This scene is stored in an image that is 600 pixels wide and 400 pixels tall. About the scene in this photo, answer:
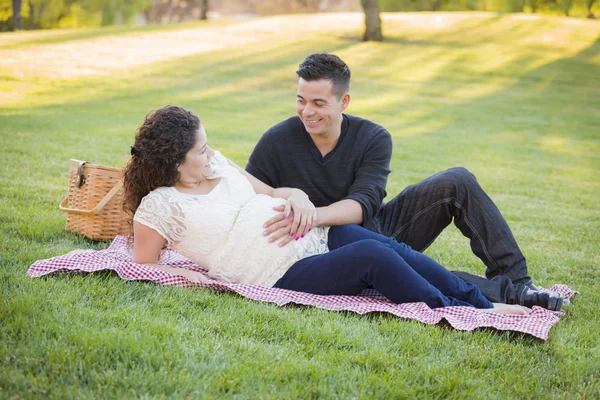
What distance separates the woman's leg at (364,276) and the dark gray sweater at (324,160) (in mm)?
732

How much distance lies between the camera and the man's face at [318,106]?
397 cm

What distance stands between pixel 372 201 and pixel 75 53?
16.0 meters

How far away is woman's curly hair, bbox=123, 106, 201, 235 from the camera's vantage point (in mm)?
3418

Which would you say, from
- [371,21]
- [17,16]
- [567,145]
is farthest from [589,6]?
[17,16]

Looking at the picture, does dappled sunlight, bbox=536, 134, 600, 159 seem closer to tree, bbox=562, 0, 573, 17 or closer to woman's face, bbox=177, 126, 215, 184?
woman's face, bbox=177, 126, 215, 184

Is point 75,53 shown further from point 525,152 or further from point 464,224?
point 464,224

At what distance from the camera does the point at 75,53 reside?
59.3 feet

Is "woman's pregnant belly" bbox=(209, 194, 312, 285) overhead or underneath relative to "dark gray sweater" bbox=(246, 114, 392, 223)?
underneath

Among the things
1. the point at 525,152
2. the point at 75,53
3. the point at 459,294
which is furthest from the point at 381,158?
the point at 75,53

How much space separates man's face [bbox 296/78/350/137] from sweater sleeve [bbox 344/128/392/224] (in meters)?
0.30

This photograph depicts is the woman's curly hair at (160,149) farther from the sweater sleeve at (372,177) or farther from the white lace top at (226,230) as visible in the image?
Result: the sweater sleeve at (372,177)

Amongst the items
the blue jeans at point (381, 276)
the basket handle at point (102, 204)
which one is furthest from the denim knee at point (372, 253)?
the basket handle at point (102, 204)

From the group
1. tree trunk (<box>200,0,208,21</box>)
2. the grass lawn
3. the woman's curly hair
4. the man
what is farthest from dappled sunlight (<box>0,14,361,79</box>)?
the woman's curly hair

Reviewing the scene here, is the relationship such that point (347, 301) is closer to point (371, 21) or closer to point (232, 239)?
point (232, 239)
